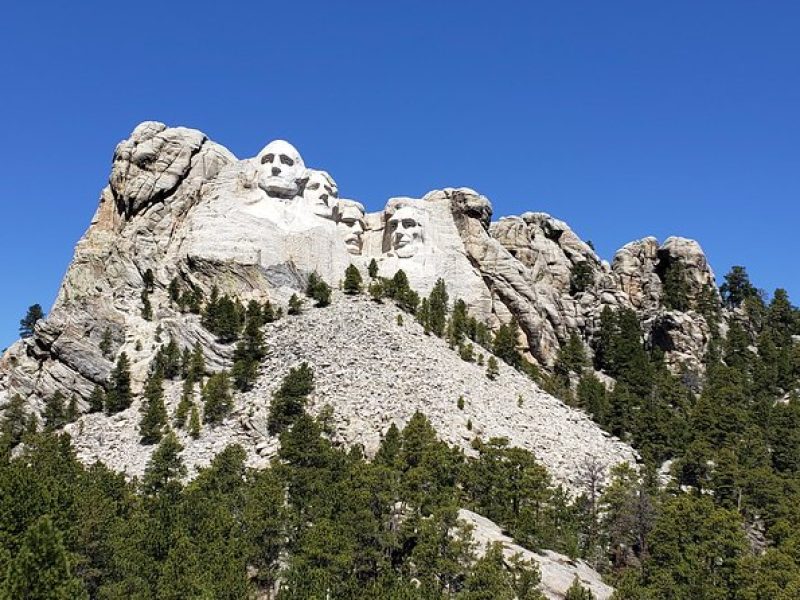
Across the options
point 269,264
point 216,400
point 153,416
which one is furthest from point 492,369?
point 153,416

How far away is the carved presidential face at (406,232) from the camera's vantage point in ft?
267

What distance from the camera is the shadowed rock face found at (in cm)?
6731

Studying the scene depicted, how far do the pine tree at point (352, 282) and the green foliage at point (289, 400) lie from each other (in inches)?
634

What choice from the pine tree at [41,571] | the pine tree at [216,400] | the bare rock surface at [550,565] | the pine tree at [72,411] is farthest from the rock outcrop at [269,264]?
the pine tree at [41,571]

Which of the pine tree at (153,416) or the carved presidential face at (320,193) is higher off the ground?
the carved presidential face at (320,193)

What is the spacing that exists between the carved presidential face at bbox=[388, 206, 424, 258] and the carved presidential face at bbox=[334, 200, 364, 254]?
3532mm

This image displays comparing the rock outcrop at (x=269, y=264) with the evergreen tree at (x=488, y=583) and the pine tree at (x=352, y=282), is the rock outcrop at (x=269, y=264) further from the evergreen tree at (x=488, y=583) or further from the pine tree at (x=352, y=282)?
the evergreen tree at (x=488, y=583)

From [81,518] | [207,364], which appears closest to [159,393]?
[207,364]

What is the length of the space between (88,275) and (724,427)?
5331 cm

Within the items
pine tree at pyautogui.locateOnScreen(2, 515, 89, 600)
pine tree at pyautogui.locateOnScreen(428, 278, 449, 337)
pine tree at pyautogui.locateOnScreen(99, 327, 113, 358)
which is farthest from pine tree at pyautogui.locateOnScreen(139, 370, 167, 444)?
pine tree at pyautogui.locateOnScreen(2, 515, 89, 600)

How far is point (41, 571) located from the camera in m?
26.5

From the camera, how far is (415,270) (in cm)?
7988

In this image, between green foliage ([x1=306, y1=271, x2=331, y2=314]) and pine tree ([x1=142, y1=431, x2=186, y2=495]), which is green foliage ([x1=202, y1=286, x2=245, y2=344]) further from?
pine tree ([x1=142, y1=431, x2=186, y2=495])

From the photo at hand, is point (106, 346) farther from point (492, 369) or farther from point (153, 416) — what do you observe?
point (492, 369)
